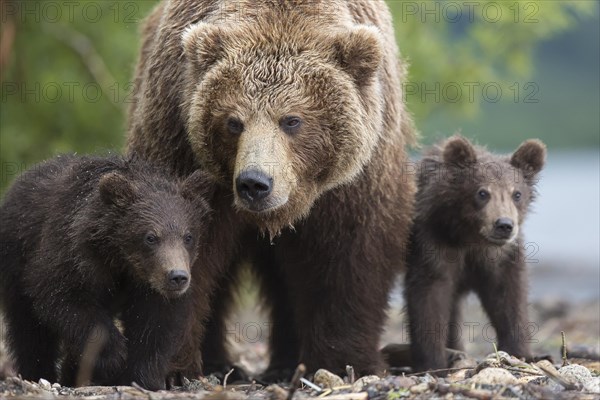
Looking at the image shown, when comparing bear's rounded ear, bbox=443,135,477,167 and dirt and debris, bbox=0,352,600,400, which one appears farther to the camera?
bear's rounded ear, bbox=443,135,477,167

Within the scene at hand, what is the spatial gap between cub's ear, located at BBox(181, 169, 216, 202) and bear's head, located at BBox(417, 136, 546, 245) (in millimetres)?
2561

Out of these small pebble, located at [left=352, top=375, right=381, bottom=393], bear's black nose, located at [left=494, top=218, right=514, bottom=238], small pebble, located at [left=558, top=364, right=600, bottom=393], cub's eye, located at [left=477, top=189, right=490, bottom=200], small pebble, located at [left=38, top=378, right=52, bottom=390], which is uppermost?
cub's eye, located at [left=477, top=189, right=490, bottom=200]

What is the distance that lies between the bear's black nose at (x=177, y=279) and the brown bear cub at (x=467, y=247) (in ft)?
9.15

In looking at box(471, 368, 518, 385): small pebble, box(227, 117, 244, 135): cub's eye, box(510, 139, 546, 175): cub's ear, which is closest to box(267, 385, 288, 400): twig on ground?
box(471, 368, 518, 385): small pebble

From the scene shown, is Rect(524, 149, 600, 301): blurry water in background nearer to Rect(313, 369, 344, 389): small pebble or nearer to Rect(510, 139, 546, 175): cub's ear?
Rect(510, 139, 546, 175): cub's ear

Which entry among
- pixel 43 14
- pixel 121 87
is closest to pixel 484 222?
pixel 121 87

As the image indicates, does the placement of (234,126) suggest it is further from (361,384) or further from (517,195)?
(517,195)

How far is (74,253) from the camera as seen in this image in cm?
791

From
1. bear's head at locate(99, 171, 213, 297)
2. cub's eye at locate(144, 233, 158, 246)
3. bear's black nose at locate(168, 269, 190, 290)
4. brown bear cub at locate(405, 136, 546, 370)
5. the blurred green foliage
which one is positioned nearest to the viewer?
bear's black nose at locate(168, 269, 190, 290)

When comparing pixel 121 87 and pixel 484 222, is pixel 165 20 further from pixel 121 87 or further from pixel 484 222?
pixel 121 87

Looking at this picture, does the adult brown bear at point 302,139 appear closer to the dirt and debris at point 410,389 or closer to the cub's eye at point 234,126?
the cub's eye at point 234,126

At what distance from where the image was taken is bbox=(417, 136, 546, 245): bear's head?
9617 mm

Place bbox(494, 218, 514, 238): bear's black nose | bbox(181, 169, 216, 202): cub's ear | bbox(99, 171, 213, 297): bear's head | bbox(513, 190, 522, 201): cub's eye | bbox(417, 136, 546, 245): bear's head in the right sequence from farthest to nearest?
bbox(513, 190, 522, 201): cub's eye < bbox(417, 136, 546, 245): bear's head < bbox(494, 218, 514, 238): bear's black nose < bbox(181, 169, 216, 202): cub's ear < bbox(99, 171, 213, 297): bear's head

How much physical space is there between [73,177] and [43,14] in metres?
9.14
